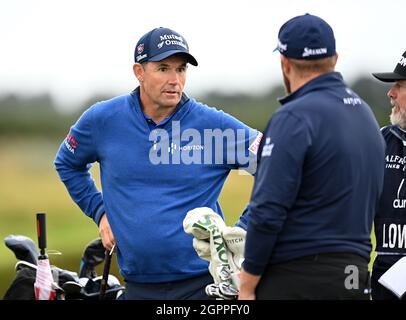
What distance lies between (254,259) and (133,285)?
4.58 ft

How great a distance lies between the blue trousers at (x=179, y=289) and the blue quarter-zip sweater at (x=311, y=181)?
3.74ft

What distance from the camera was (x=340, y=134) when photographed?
3621mm

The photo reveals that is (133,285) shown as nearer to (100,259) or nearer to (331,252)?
(100,259)

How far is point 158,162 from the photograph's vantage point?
483 centimetres

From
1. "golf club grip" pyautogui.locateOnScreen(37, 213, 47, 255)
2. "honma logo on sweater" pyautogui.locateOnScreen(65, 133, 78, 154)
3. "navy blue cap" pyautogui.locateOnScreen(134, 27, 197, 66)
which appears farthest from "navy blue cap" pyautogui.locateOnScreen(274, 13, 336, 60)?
"golf club grip" pyautogui.locateOnScreen(37, 213, 47, 255)

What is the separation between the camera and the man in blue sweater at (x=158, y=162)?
4766 millimetres

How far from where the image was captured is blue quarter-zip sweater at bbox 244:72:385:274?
3.55 metres

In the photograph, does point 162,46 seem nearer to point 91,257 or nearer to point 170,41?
point 170,41

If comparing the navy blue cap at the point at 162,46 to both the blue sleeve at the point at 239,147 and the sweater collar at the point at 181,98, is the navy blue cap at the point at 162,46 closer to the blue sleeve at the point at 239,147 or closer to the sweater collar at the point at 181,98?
the sweater collar at the point at 181,98

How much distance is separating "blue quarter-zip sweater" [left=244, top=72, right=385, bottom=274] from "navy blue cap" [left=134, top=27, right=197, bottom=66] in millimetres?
1400

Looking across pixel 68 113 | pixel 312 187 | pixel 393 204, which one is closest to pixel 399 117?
pixel 393 204

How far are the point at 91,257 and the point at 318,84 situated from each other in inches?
93.5

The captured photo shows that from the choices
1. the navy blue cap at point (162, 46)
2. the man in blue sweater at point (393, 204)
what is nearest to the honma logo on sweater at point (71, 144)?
the navy blue cap at point (162, 46)
